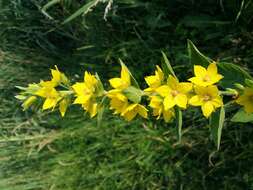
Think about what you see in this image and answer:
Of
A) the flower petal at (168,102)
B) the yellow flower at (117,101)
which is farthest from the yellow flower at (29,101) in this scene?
the flower petal at (168,102)

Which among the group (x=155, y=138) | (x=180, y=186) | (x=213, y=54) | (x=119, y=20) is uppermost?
(x=119, y=20)

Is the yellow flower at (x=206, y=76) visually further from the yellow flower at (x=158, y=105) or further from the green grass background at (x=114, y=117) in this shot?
the green grass background at (x=114, y=117)

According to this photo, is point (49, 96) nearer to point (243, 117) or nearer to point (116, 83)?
point (116, 83)

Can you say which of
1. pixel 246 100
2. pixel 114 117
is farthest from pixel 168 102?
pixel 114 117

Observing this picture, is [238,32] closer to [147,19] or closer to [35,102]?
[147,19]

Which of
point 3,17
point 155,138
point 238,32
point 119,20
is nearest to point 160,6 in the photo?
point 119,20

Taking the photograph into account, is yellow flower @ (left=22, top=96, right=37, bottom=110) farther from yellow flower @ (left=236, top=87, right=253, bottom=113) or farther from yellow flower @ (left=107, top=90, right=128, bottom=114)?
yellow flower @ (left=236, top=87, right=253, bottom=113)
